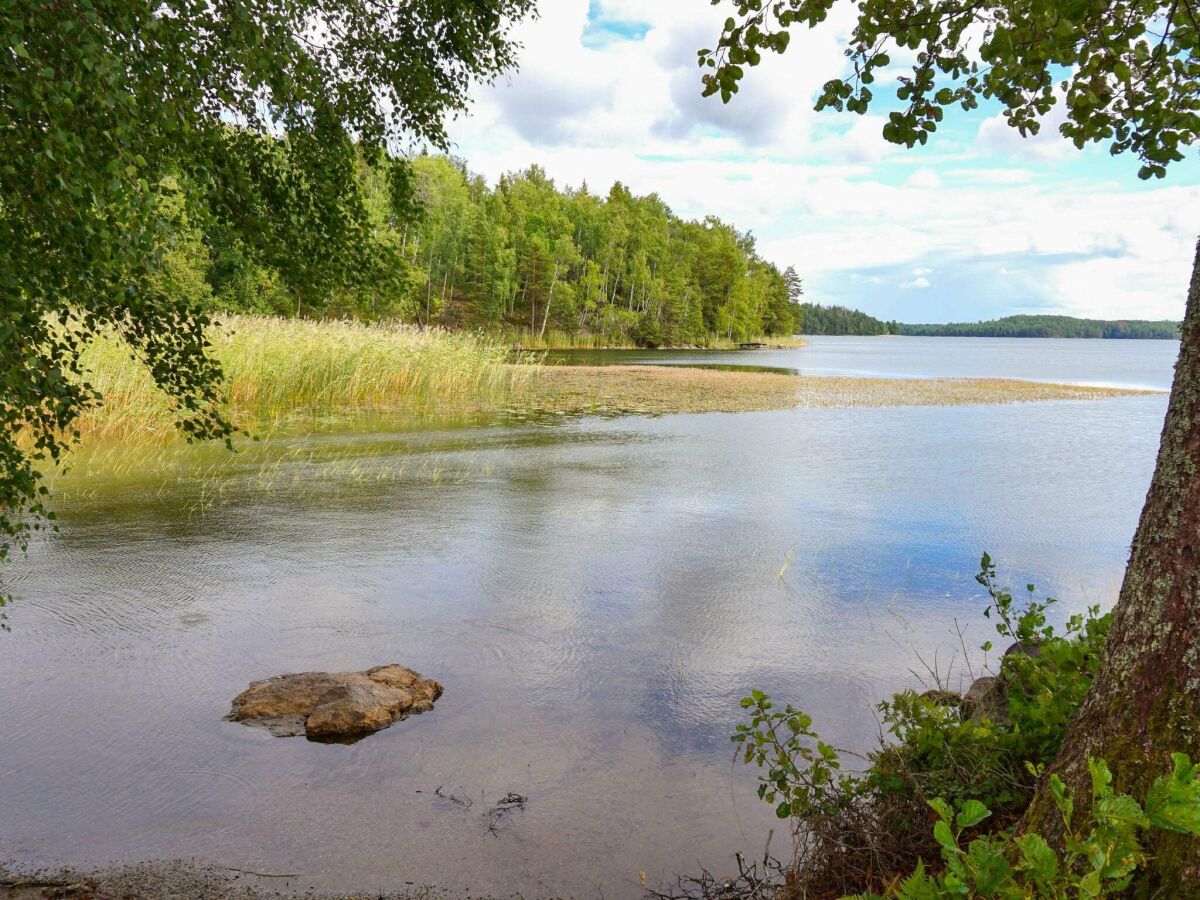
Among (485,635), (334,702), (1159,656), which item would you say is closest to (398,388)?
(485,635)

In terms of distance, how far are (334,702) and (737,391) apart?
2279cm

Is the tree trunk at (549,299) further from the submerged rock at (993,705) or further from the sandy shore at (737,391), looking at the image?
the submerged rock at (993,705)

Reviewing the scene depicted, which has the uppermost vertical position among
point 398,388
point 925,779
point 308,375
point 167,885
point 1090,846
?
point 308,375

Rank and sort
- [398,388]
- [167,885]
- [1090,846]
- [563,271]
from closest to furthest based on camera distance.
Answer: [1090,846], [167,885], [398,388], [563,271]

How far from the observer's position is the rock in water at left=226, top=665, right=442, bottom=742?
4492 millimetres

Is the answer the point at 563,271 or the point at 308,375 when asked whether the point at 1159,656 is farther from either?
the point at 563,271

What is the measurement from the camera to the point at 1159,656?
2139 mm

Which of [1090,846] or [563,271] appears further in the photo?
[563,271]

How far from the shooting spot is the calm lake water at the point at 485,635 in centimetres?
370

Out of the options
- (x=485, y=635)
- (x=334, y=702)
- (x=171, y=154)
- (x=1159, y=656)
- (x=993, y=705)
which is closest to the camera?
(x=1159, y=656)

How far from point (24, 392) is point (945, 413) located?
71.9 ft

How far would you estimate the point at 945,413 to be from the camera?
853 inches

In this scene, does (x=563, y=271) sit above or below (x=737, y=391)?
above

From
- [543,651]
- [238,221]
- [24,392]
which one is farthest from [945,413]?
[24,392]
